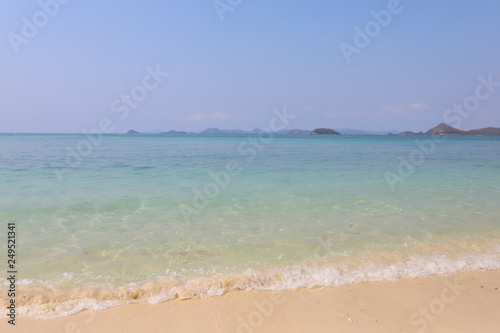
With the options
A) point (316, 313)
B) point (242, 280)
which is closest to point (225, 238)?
point (242, 280)

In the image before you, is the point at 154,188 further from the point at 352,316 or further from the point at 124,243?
the point at 352,316

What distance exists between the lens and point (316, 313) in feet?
12.2

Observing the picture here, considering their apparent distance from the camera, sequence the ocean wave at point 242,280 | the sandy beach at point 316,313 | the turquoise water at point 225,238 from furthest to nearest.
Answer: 1. the turquoise water at point 225,238
2. the ocean wave at point 242,280
3. the sandy beach at point 316,313

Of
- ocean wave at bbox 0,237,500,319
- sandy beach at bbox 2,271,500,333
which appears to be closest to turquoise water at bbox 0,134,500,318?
ocean wave at bbox 0,237,500,319

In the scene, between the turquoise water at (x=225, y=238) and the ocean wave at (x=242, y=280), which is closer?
the ocean wave at (x=242, y=280)

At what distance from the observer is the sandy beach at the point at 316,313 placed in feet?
11.3

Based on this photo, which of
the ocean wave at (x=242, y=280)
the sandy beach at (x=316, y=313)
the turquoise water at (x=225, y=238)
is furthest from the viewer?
the turquoise water at (x=225, y=238)

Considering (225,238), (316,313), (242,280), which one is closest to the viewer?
(316,313)

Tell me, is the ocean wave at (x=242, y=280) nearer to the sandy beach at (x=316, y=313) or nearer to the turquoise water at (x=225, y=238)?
the turquoise water at (x=225, y=238)

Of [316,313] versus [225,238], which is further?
[225,238]

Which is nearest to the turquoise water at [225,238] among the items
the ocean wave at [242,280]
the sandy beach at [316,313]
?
the ocean wave at [242,280]

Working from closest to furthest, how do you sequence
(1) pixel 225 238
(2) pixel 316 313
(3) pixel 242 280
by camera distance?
1. (2) pixel 316 313
2. (3) pixel 242 280
3. (1) pixel 225 238

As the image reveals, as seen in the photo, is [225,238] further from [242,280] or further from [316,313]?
[316,313]

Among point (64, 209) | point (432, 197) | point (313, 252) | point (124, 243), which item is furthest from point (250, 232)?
point (432, 197)
